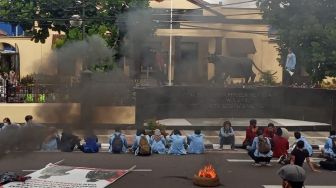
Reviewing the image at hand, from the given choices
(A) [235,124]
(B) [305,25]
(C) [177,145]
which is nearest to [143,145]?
(C) [177,145]

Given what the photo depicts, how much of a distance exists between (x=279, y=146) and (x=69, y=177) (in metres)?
6.95

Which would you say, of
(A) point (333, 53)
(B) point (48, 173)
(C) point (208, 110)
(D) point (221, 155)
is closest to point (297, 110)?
(C) point (208, 110)

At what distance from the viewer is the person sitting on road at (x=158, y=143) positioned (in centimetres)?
1725

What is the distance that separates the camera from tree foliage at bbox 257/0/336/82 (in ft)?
50.0

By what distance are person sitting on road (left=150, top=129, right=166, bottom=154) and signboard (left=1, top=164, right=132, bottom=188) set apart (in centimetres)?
309

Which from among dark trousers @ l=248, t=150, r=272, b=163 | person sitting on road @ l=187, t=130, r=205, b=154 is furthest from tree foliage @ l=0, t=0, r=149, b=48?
dark trousers @ l=248, t=150, r=272, b=163

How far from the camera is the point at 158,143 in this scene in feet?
56.7

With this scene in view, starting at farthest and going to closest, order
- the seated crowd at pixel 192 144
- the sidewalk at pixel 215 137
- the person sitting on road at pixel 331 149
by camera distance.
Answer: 1. the sidewalk at pixel 215 137
2. the person sitting on road at pixel 331 149
3. the seated crowd at pixel 192 144

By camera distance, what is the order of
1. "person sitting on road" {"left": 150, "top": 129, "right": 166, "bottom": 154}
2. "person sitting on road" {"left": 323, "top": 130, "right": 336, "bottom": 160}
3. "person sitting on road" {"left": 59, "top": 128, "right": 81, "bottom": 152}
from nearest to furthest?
1. "person sitting on road" {"left": 323, "top": 130, "right": 336, "bottom": 160}
2. "person sitting on road" {"left": 59, "top": 128, "right": 81, "bottom": 152}
3. "person sitting on road" {"left": 150, "top": 129, "right": 166, "bottom": 154}

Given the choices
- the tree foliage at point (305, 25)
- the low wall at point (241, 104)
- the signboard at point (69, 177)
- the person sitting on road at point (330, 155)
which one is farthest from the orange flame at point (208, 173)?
the low wall at point (241, 104)

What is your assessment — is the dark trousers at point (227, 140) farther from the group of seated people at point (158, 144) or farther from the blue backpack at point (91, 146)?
the blue backpack at point (91, 146)

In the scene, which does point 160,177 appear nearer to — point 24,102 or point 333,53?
point 333,53

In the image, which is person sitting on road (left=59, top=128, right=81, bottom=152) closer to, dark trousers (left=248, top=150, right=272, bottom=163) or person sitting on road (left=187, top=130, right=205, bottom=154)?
person sitting on road (left=187, top=130, right=205, bottom=154)

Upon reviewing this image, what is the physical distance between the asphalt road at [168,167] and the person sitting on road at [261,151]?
294 millimetres
